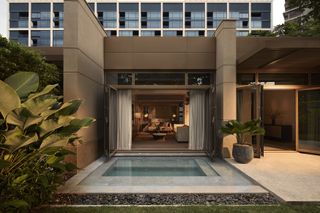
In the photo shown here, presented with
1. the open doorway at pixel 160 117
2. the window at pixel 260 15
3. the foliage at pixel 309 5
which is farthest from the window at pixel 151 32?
the foliage at pixel 309 5

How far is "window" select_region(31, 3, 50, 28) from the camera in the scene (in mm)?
41469

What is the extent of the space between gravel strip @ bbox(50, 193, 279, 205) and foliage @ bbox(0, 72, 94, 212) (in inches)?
54.1

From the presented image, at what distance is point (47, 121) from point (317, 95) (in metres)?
8.88

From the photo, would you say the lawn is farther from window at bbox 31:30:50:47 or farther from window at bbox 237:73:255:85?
window at bbox 31:30:50:47

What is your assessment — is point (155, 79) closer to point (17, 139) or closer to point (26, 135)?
point (26, 135)

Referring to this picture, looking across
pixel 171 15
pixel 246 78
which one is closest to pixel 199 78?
pixel 246 78

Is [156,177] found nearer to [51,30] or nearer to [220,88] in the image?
[220,88]

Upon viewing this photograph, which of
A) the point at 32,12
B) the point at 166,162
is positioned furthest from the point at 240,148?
the point at 32,12

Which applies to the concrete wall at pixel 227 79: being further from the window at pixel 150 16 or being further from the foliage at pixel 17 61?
the window at pixel 150 16

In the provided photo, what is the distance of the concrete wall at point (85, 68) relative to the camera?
6414 mm

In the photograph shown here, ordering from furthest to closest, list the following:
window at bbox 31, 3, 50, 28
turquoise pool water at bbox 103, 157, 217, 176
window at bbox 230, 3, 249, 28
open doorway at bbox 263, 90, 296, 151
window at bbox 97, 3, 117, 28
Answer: window at bbox 230, 3, 249, 28 < window at bbox 97, 3, 117, 28 < window at bbox 31, 3, 50, 28 < open doorway at bbox 263, 90, 296, 151 < turquoise pool water at bbox 103, 157, 217, 176

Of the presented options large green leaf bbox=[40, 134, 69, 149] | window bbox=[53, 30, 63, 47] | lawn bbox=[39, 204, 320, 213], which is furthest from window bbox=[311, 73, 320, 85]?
window bbox=[53, 30, 63, 47]

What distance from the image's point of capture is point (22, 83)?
278 cm

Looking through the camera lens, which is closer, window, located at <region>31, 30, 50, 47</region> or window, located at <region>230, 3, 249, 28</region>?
window, located at <region>31, 30, 50, 47</region>
